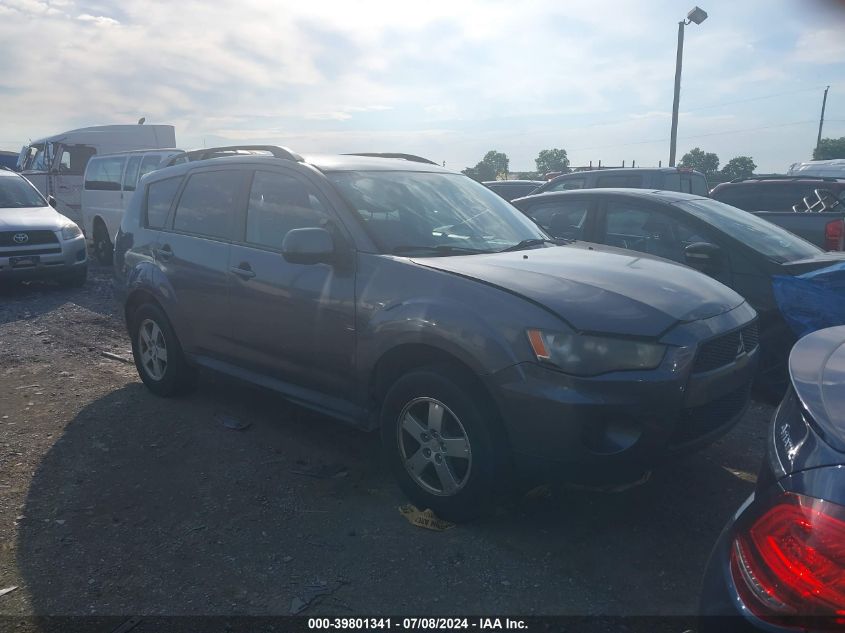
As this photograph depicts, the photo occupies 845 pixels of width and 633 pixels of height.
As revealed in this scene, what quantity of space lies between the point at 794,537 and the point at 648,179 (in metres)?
9.43

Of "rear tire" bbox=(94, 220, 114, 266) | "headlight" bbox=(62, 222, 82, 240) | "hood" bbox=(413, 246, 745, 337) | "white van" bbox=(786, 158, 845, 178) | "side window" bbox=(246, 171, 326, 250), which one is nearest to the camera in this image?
"hood" bbox=(413, 246, 745, 337)

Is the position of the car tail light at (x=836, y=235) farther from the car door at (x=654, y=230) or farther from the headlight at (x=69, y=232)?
the headlight at (x=69, y=232)

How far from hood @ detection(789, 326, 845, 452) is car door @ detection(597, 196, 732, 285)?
3.42m

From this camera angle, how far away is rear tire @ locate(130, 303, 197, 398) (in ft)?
17.8

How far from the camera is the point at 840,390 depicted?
1723mm

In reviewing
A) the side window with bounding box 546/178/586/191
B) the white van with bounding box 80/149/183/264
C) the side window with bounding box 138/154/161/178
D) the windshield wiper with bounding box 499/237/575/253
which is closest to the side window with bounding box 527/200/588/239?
the windshield wiper with bounding box 499/237/575/253

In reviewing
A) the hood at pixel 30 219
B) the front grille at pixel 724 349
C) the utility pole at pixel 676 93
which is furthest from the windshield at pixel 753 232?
the utility pole at pixel 676 93

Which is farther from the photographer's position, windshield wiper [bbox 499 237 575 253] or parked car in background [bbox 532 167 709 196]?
parked car in background [bbox 532 167 709 196]

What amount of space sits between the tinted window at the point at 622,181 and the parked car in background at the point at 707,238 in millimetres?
3996

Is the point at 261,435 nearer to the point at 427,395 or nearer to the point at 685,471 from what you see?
the point at 427,395

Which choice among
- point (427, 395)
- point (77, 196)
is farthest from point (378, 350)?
point (77, 196)

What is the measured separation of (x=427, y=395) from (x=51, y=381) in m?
4.16

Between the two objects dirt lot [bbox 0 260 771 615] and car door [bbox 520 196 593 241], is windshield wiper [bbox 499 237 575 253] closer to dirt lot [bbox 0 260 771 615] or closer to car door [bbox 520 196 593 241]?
dirt lot [bbox 0 260 771 615]

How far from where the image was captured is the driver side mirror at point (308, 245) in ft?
12.6
